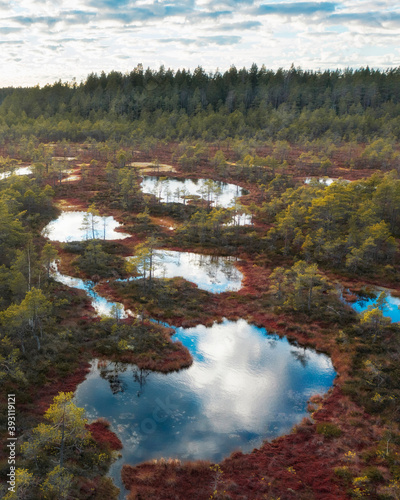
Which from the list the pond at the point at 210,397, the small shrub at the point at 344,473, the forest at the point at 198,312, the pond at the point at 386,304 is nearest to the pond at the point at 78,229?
the forest at the point at 198,312

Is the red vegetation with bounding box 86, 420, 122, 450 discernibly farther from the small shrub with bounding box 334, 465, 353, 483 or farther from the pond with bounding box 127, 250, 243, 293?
the pond with bounding box 127, 250, 243, 293

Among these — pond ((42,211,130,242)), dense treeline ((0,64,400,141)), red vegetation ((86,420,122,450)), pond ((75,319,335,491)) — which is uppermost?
dense treeline ((0,64,400,141))

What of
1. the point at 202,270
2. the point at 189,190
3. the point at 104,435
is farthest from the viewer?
the point at 189,190

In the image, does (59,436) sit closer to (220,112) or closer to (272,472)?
(272,472)

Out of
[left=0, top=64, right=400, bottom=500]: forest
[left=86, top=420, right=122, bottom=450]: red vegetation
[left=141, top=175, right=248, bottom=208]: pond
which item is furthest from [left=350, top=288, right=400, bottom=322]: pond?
[left=141, top=175, right=248, bottom=208]: pond

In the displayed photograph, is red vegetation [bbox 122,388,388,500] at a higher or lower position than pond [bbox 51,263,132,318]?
lower

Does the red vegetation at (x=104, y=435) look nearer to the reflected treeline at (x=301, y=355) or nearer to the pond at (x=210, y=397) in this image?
the pond at (x=210, y=397)

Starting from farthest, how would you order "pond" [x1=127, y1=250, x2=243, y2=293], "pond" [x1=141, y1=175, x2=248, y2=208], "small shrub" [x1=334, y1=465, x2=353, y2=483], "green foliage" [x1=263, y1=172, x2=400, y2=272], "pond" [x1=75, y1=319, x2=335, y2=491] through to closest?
"pond" [x1=141, y1=175, x2=248, y2=208], "green foliage" [x1=263, y1=172, x2=400, y2=272], "pond" [x1=127, y1=250, x2=243, y2=293], "pond" [x1=75, y1=319, x2=335, y2=491], "small shrub" [x1=334, y1=465, x2=353, y2=483]

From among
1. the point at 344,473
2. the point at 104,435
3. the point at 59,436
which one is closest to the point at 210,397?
→ the point at 104,435

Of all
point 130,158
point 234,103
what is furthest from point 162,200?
Answer: point 234,103
